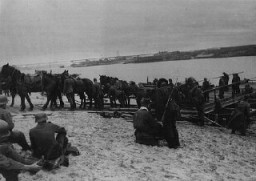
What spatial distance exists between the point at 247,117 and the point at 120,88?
7441mm

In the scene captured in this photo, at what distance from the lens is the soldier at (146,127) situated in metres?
8.66

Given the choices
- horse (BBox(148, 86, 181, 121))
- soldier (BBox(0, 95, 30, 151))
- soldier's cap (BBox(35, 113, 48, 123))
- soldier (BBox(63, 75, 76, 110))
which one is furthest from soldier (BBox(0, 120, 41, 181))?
soldier (BBox(63, 75, 76, 110))

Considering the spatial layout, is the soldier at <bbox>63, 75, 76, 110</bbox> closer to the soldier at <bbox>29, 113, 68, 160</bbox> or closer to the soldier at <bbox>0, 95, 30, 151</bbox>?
the soldier at <bbox>0, 95, 30, 151</bbox>

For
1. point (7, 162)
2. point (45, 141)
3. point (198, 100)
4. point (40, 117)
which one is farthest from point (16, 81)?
point (7, 162)

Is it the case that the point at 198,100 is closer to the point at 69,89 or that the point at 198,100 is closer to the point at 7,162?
the point at 69,89

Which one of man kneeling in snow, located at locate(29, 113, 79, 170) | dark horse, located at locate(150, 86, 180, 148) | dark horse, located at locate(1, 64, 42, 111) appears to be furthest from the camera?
dark horse, located at locate(1, 64, 42, 111)

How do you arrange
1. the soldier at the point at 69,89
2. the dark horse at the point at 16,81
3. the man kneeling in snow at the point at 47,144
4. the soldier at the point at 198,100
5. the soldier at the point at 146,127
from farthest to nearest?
the soldier at the point at 69,89
the dark horse at the point at 16,81
the soldier at the point at 198,100
the soldier at the point at 146,127
the man kneeling in snow at the point at 47,144

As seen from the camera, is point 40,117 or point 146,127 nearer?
point 40,117

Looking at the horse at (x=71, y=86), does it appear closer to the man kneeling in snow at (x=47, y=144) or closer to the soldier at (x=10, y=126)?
the soldier at (x=10, y=126)

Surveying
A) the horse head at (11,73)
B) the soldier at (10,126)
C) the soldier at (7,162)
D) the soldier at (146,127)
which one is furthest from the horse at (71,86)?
the soldier at (7,162)

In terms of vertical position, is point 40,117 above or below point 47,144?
above

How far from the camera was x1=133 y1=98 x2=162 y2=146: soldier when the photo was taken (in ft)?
28.4

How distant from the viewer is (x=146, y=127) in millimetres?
8727

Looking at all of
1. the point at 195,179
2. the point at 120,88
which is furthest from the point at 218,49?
the point at 195,179
